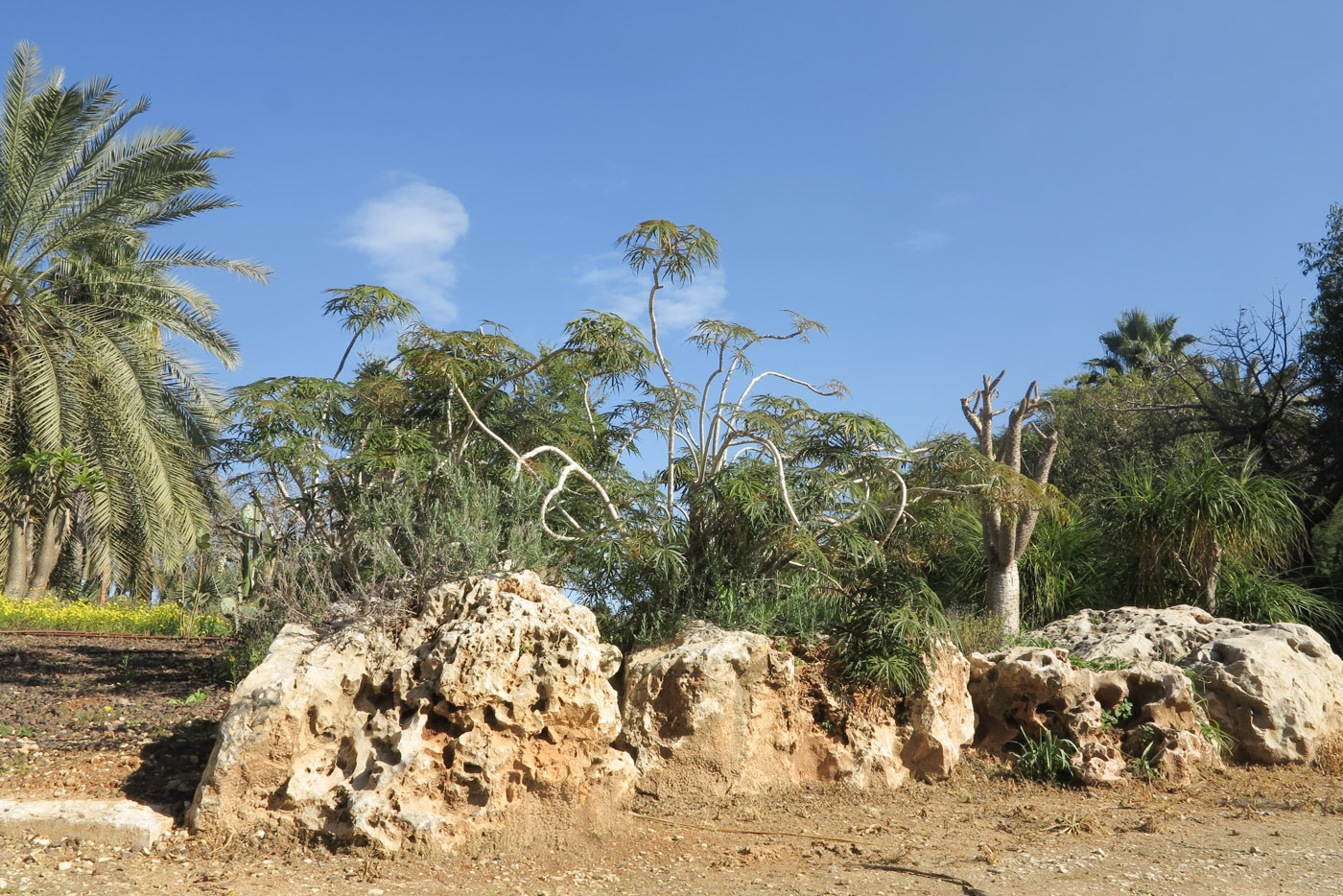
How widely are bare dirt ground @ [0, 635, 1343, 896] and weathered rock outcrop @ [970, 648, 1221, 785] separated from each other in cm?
24

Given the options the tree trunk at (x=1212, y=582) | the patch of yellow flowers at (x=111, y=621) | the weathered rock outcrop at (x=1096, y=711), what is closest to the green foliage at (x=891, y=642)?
the weathered rock outcrop at (x=1096, y=711)

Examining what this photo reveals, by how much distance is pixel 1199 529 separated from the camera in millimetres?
9930

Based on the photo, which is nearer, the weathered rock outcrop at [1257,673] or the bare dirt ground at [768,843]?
the bare dirt ground at [768,843]

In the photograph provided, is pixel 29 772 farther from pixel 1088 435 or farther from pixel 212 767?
pixel 1088 435

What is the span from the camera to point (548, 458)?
8391 millimetres

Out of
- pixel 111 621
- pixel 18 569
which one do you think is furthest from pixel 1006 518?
pixel 18 569

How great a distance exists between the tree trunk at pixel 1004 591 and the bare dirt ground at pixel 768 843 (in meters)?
2.86

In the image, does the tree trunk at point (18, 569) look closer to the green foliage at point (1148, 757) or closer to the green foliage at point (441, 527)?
the green foliage at point (441, 527)

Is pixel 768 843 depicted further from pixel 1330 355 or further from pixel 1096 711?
pixel 1330 355

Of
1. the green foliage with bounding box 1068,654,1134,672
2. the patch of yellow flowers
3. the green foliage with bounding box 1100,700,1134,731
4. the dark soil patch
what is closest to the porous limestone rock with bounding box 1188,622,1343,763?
the green foliage with bounding box 1068,654,1134,672

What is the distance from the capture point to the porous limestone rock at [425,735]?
4988mm

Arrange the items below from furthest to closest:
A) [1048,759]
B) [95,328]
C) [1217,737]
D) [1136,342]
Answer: [1136,342] → [95,328] → [1217,737] → [1048,759]

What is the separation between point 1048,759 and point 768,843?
8.39 feet

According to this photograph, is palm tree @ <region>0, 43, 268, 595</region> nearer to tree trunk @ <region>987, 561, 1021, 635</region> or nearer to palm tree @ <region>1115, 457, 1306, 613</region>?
tree trunk @ <region>987, 561, 1021, 635</region>
